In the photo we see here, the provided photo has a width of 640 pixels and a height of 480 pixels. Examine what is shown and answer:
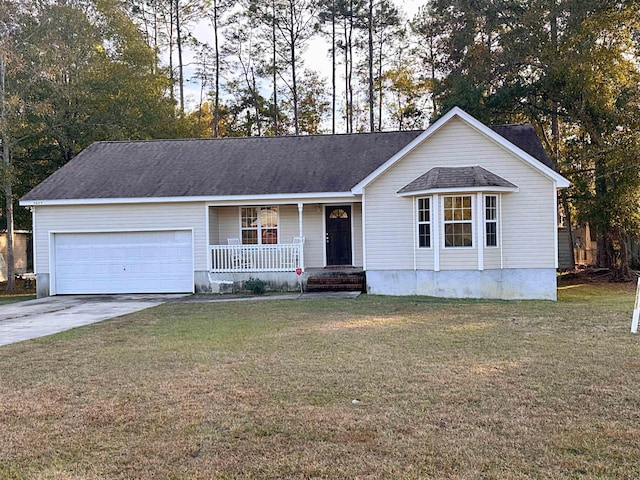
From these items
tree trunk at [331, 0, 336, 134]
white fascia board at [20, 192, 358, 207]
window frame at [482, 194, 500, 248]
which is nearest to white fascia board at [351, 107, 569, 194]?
white fascia board at [20, 192, 358, 207]

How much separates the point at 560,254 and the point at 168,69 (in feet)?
78.6

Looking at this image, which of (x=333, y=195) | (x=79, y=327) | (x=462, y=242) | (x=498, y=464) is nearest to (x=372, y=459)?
(x=498, y=464)

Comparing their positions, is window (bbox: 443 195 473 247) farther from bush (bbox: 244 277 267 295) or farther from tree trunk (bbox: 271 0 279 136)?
tree trunk (bbox: 271 0 279 136)

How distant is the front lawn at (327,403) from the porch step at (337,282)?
6443 millimetres

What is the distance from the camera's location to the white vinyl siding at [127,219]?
16.7m

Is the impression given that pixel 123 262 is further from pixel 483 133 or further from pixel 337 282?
pixel 483 133

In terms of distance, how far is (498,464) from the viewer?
12.1 feet

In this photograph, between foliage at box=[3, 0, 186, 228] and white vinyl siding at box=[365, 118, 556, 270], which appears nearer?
white vinyl siding at box=[365, 118, 556, 270]

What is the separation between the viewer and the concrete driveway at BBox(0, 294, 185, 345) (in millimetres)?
9970

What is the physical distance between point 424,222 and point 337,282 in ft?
10.1

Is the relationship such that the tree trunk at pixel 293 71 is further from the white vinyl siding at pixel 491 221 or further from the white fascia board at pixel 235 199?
the white vinyl siding at pixel 491 221

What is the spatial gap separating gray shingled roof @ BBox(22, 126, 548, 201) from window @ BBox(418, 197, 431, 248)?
8.16ft

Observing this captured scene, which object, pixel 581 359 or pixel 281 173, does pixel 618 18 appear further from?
pixel 581 359

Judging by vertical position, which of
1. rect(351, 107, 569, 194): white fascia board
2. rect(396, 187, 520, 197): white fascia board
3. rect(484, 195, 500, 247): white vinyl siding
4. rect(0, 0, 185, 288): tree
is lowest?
rect(484, 195, 500, 247): white vinyl siding
